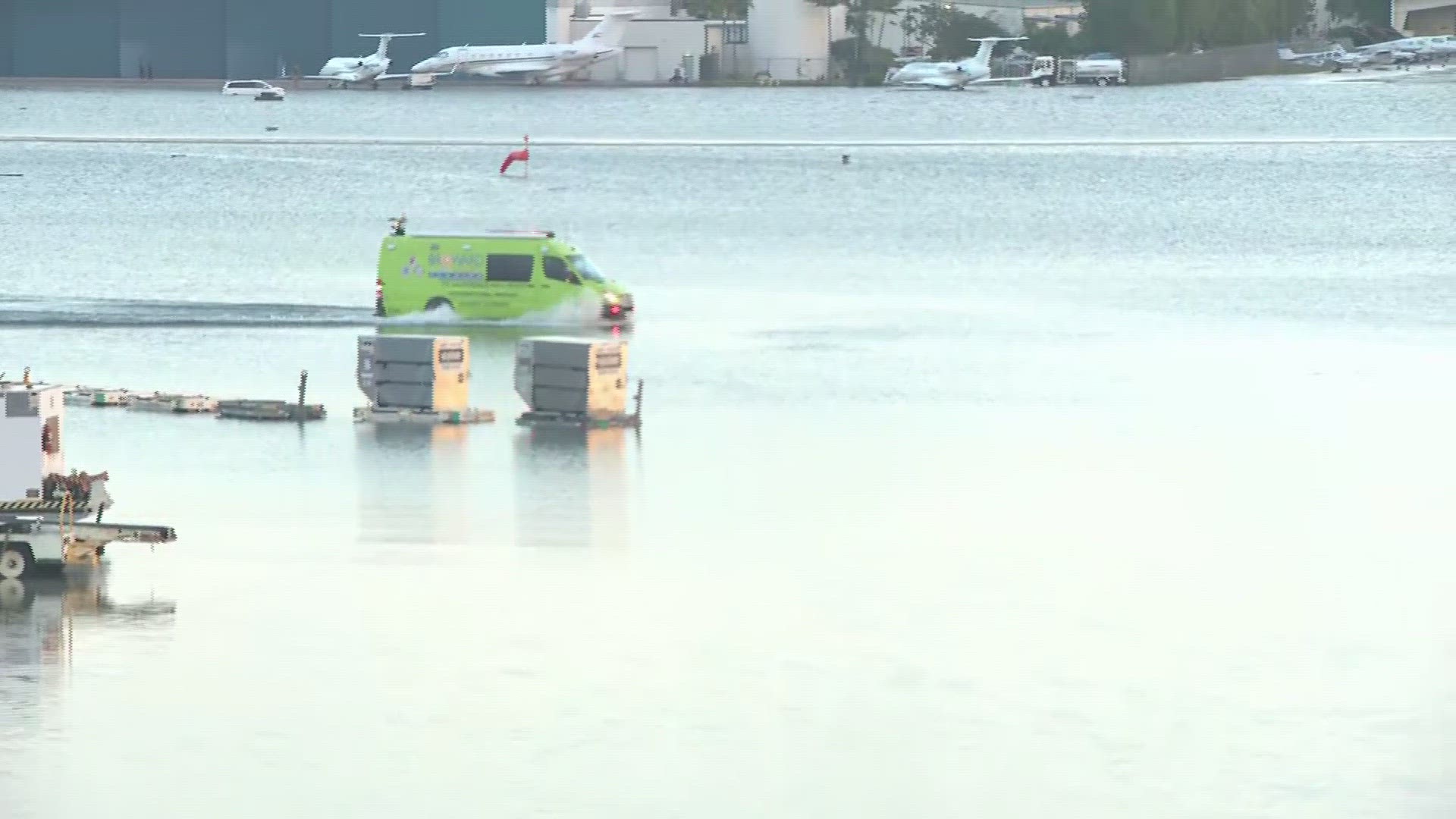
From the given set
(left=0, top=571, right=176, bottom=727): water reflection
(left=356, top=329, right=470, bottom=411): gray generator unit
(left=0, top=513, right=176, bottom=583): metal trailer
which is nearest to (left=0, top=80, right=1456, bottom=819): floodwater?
(left=0, top=571, right=176, bottom=727): water reflection

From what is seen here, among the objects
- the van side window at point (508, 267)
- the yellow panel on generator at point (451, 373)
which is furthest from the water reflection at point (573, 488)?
the van side window at point (508, 267)

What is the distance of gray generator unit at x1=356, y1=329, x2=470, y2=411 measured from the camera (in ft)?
126

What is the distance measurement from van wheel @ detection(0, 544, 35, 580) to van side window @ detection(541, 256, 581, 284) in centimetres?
2684

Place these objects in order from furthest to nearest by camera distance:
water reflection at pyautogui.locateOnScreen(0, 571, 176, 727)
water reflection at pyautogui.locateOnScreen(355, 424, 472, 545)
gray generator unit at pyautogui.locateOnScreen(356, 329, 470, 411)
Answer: gray generator unit at pyautogui.locateOnScreen(356, 329, 470, 411) → water reflection at pyautogui.locateOnScreen(355, 424, 472, 545) → water reflection at pyautogui.locateOnScreen(0, 571, 176, 727)

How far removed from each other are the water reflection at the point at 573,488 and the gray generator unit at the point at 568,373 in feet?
1.40

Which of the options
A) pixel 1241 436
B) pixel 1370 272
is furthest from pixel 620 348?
pixel 1370 272

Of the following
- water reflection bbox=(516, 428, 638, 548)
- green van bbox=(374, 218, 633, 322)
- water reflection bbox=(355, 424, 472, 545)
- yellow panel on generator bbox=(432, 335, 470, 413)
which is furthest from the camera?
green van bbox=(374, 218, 633, 322)

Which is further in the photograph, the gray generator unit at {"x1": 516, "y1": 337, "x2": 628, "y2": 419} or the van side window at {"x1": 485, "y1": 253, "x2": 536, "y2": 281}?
the van side window at {"x1": 485, "y1": 253, "x2": 536, "y2": 281}

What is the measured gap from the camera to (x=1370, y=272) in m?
77.1

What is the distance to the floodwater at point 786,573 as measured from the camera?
2034 cm

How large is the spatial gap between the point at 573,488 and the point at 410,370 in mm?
6147

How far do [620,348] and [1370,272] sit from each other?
44.3 metres

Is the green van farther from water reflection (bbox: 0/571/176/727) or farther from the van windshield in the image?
water reflection (bbox: 0/571/176/727)

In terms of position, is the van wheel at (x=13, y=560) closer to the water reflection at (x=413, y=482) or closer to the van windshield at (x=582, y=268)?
the water reflection at (x=413, y=482)
